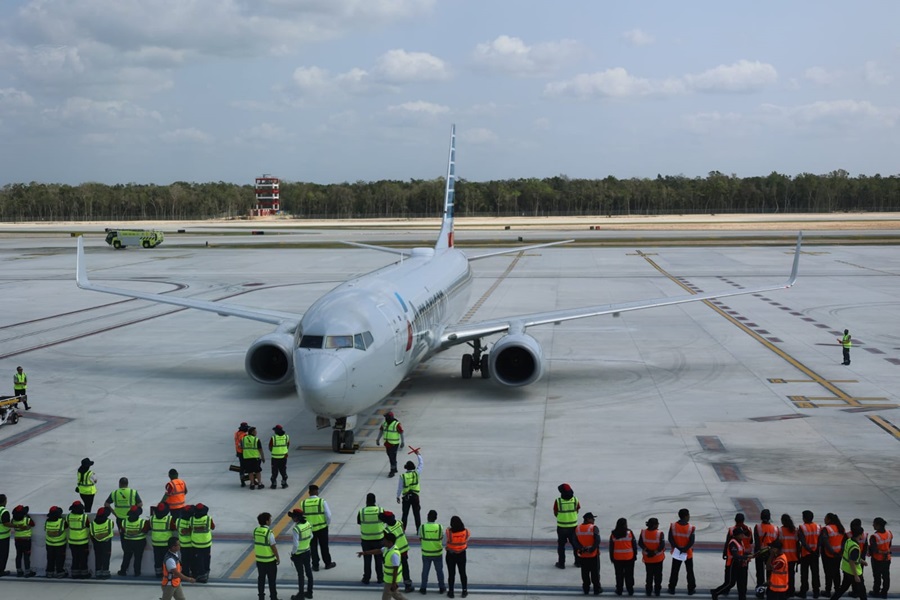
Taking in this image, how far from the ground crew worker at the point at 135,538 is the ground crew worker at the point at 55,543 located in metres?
0.94

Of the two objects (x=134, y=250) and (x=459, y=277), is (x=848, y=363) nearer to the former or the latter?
(x=459, y=277)

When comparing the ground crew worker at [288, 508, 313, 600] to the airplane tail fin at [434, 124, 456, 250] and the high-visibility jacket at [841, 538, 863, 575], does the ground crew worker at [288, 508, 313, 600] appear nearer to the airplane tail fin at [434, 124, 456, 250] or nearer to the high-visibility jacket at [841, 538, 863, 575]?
the high-visibility jacket at [841, 538, 863, 575]

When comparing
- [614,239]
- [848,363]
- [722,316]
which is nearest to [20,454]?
[848,363]

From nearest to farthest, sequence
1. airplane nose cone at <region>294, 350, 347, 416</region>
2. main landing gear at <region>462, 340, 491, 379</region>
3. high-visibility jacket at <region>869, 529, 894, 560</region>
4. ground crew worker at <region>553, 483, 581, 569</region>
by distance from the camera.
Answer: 1. high-visibility jacket at <region>869, 529, 894, 560</region>
2. ground crew worker at <region>553, 483, 581, 569</region>
3. airplane nose cone at <region>294, 350, 347, 416</region>
4. main landing gear at <region>462, 340, 491, 379</region>

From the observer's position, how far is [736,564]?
13250mm

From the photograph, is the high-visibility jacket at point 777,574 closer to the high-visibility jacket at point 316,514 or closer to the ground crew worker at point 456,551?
the ground crew worker at point 456,551

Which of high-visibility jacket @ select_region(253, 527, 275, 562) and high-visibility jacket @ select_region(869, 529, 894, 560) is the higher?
high-visibility jacket @ select_region(869, 529, 894, 560)

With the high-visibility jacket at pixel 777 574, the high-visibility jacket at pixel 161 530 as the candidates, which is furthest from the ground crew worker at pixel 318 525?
the high-visibility jacket at pixel 777 574

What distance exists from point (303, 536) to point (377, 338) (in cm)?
799

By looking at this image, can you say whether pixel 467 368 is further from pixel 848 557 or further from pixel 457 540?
pixel 848 557

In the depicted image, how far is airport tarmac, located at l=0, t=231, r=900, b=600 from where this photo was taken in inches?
633

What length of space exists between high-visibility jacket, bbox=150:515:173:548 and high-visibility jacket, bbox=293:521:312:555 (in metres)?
2.20

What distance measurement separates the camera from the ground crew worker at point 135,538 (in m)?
14.7

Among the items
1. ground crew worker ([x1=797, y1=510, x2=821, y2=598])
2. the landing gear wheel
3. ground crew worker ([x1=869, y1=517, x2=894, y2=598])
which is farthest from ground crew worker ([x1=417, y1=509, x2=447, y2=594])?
the landing gear wheel
